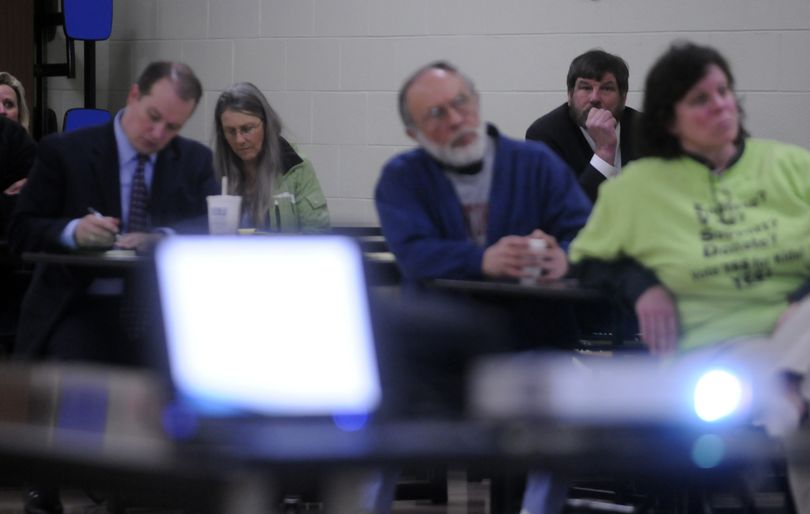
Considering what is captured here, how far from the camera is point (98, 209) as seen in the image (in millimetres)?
3174

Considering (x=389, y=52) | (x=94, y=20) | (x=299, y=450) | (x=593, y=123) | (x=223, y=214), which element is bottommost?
(x=223, y=214)

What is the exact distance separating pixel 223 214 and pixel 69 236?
376 mm

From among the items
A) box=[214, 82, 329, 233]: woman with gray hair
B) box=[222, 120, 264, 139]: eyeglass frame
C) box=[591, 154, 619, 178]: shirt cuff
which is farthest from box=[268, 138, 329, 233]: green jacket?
box=[591, 154, 619, 178]: shirt cuff

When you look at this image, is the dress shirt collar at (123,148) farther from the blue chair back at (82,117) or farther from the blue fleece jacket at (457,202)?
the blue chair back at (82,117)

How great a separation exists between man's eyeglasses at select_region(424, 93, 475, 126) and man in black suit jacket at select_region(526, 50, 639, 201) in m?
0.97

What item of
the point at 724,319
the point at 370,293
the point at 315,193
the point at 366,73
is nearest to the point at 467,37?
the point at 366,73

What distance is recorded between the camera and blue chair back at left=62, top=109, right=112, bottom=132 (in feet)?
20.4

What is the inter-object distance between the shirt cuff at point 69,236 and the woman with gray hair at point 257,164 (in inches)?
32.9

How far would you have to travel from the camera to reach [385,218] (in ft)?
9.40

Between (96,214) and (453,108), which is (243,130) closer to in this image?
(96,214)

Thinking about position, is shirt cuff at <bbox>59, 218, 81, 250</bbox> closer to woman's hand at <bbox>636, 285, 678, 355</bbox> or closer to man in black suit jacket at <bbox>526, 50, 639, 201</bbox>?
woman's hand at <bbox>636, 285, 678, 355</bbox>

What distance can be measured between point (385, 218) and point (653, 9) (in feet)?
9.41

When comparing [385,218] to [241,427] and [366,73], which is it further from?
[366,73]

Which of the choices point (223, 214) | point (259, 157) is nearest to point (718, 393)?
point (223, 214)
